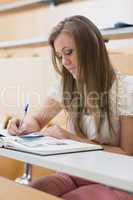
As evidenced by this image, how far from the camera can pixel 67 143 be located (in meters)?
1.29

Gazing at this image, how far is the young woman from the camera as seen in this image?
1.54m

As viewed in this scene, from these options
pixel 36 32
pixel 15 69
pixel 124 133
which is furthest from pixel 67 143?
pixel 36 32

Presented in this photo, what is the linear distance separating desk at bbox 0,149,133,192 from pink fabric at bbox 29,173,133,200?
0.47ft

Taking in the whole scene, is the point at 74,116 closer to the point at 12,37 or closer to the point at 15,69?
the point at 15,69

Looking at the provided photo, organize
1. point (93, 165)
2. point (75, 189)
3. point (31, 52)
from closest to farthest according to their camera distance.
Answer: point (93, 165) → point (75, 189) → point (31, 52)

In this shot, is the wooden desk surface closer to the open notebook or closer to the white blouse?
the open notebook

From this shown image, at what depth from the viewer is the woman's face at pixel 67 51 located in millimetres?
1688

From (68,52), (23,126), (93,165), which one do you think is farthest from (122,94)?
(93,165)

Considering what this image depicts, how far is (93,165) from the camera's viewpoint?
935 millimetres

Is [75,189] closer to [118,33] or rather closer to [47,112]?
[47,112]

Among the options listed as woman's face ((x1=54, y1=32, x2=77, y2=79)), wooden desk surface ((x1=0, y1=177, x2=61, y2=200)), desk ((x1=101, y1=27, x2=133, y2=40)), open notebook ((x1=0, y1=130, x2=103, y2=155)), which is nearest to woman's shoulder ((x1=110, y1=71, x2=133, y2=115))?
woman's face ((x1=54, y1=32, x2=77, y2=79))

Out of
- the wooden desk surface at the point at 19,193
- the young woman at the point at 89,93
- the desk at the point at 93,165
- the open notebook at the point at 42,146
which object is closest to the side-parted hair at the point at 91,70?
the young woman at the point at 89,93

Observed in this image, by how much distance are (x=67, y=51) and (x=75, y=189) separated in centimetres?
69

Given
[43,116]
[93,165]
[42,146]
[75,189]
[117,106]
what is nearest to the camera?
[93,165]
